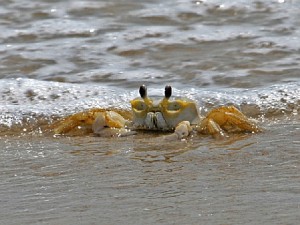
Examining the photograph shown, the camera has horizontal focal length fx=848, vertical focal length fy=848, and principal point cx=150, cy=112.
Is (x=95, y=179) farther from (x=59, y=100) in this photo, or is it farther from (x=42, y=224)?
(x=59, y=100)

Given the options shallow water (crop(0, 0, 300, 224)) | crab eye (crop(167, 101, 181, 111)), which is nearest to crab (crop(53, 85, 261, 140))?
crab eye (crop(167, 101, 181, 111))

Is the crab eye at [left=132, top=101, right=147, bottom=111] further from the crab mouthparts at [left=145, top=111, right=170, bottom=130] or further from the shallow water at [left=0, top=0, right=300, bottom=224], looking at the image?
the shallow water at [left=0, top=0, right=300, bottom=224]

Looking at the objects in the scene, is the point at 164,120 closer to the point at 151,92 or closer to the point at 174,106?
the point at 174,106

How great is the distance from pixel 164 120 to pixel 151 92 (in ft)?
3.41

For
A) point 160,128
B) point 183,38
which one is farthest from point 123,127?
point 183,38

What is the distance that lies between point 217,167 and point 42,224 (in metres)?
1.14

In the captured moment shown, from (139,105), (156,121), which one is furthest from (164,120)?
(139,105)

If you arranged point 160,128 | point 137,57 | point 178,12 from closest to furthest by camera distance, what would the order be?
point 160,128 < point 137,57 < point 178,12

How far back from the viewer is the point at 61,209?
3.16 m

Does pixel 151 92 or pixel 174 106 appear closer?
pixel 174 106

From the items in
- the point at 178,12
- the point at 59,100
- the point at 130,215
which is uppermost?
the point at 178,12

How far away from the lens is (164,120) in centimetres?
A: 496

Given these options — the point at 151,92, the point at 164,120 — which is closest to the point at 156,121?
the point at 164,120

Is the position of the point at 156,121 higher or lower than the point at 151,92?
lower
